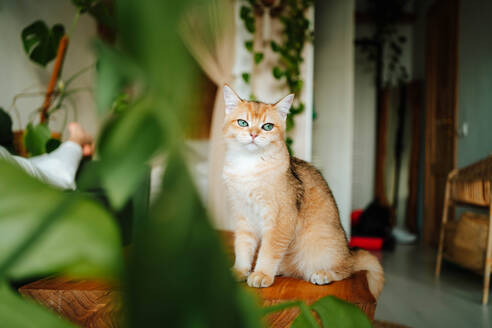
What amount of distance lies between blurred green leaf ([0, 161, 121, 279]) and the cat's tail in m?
0.99

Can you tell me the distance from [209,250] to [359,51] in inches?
213

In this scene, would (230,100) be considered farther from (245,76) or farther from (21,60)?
(21,60)

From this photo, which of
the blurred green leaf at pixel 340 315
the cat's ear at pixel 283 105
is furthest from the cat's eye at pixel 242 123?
the blurred green leaf at pixel 340 315

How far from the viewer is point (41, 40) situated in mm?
1961

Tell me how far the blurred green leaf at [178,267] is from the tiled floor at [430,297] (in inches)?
85.3

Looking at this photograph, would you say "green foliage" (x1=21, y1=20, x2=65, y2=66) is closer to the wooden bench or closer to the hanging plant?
the wooden bench

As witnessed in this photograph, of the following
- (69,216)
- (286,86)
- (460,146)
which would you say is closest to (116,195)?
(69,216)

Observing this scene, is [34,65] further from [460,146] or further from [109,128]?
[460,146]

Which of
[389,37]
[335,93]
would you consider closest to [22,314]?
[335,93]

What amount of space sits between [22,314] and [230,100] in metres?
0.92

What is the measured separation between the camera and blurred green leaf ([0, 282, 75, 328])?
106mm

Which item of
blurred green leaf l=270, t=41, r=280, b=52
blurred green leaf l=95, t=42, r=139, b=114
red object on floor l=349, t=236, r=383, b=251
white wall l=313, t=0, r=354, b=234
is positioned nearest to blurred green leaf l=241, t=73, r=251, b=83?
blurred green leaf l=270, t=41, r=280, b=52

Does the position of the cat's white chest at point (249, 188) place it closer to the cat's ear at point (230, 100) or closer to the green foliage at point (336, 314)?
the cat's ear at point (230, 100)

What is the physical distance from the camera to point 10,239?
0.35 ft
